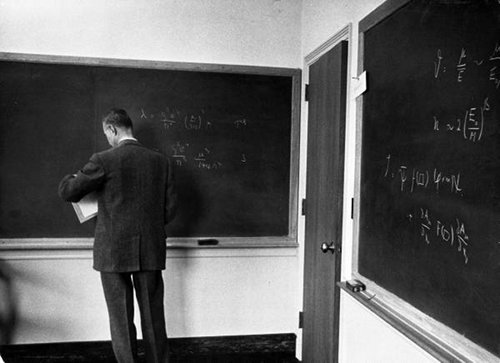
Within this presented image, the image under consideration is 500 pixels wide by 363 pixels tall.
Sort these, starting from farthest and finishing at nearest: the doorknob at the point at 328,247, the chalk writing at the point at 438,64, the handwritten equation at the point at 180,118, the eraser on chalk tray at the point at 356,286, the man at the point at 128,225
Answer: the handwritten equation at the point at 180,118, the man at the point at 128,225, the doorknob at the point at 328,247, the eraser on chalk tray at the point at 356,286, the chalk writing at the point at 438,64

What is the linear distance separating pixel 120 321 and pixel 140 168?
2.94ft

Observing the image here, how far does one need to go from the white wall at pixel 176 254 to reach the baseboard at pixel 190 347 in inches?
1.7

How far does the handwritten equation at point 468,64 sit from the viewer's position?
118cm

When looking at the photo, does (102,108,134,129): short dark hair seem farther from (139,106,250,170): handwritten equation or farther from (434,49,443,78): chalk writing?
(434,49,443,78): chalk writing

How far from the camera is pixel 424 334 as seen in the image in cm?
149

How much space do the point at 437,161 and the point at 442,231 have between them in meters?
0.22

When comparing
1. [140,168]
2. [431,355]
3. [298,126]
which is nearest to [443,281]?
[431,355]

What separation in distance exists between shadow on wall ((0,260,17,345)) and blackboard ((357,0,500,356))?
2.30 metres

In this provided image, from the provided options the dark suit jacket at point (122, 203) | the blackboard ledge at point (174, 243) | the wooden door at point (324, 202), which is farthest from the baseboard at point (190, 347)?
the dark suit jacket at point (122, 203)

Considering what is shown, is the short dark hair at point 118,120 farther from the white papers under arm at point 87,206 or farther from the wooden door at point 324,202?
→ the wooden door at point 324,202

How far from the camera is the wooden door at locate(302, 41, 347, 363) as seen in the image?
2367 mm

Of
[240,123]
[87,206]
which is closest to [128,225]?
[87,206]

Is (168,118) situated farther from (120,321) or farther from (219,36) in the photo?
(120,321)

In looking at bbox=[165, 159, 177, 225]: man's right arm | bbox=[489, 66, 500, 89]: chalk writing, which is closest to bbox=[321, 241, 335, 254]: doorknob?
bbox=[165, 159, 177, 225]: man's right arm
